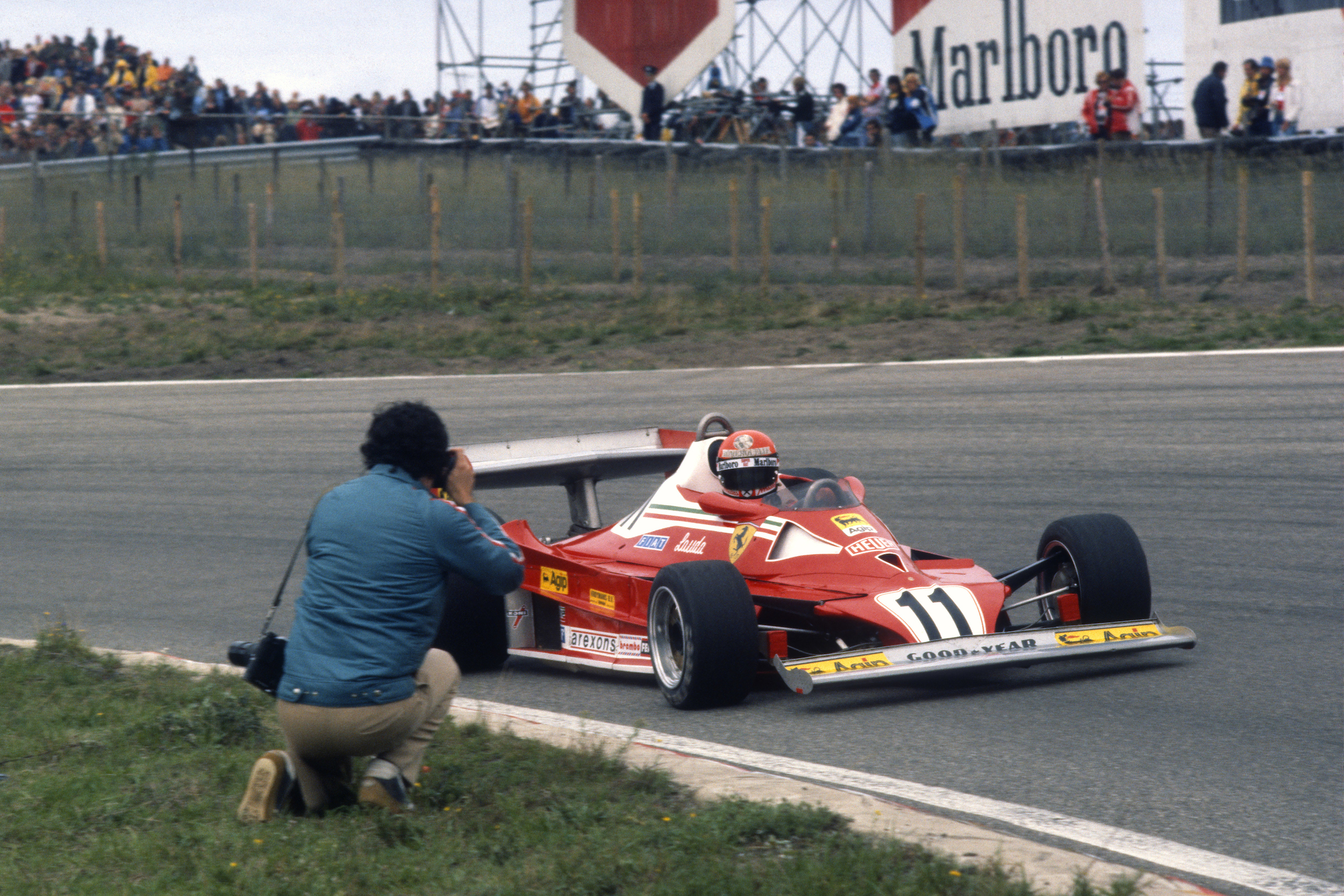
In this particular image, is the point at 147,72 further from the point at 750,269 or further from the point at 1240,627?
the point at 1240,627

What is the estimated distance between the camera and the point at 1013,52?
90.3ft

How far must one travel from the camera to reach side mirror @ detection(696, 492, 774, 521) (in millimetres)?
7297

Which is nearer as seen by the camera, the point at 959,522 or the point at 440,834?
the point at 440,834

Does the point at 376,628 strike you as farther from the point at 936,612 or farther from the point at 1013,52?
the point at 1013,52

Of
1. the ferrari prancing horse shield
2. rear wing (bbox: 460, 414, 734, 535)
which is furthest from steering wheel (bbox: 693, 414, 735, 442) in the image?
the ferrari prancing horse shield

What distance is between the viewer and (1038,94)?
27.1 m

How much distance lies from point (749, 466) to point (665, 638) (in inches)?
43.4

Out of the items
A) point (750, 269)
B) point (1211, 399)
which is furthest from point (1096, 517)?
Answer: point (750, 269)

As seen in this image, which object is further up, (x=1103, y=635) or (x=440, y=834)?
(x=1103, y=635)

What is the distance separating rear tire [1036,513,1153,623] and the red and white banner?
2445cm

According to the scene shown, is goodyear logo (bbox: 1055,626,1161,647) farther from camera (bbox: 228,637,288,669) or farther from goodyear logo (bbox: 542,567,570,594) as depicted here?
camera (bbox: 228,637,288,669)

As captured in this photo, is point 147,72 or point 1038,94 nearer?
point 1038,94

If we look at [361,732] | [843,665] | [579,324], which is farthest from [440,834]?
[579,324]

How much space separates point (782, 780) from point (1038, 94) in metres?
24.4
